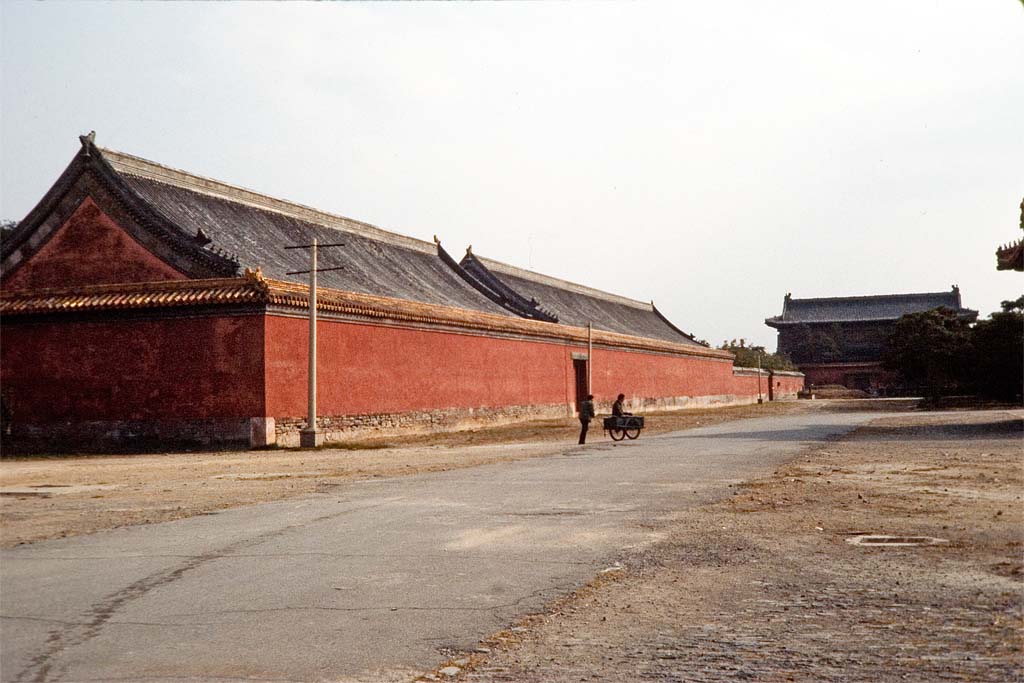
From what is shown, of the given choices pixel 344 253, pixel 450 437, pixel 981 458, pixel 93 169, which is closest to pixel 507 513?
pixel 981 458

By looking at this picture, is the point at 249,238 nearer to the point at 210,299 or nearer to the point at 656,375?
the point at 210,299

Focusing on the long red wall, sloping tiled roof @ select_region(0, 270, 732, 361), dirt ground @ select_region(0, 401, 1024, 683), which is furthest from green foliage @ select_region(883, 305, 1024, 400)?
dirt ground @ select_region(0, 401, 1024, 683)

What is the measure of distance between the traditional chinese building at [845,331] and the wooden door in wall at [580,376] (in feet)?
133

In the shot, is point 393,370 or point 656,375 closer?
point 393,370

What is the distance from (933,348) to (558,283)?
58.8 ft

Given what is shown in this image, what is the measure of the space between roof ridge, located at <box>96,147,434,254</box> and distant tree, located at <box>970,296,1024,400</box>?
19.5 m

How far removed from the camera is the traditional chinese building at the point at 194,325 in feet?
69.1

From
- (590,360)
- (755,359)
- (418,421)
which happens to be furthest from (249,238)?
(755,359)

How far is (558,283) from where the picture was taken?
160 ft

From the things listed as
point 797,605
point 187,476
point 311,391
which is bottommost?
point 797,605

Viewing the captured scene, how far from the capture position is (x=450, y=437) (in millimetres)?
25125

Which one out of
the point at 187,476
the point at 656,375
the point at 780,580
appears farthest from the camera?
the point at 656,375

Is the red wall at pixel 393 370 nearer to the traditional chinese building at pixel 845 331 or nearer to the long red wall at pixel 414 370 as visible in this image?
the long red wall at pixel 414 370

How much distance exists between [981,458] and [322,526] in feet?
35.4
